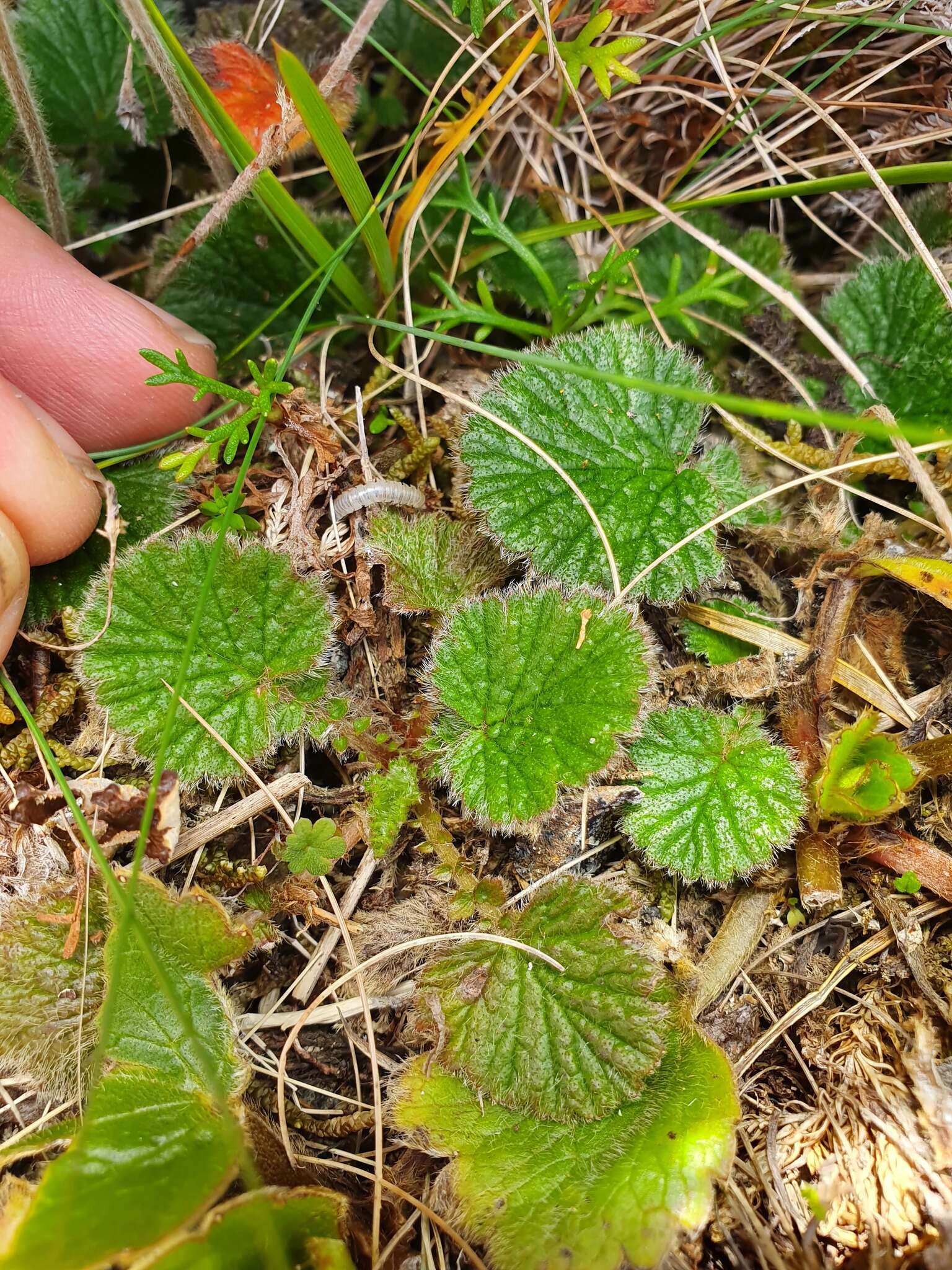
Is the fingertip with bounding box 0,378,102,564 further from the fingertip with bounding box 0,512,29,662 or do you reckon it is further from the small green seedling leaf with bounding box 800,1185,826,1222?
the small green seedling leaf with bounding box 800,1185,826,1222

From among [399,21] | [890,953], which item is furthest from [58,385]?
[890,953]

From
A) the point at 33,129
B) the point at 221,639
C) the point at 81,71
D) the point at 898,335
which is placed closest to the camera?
the point at 221,639

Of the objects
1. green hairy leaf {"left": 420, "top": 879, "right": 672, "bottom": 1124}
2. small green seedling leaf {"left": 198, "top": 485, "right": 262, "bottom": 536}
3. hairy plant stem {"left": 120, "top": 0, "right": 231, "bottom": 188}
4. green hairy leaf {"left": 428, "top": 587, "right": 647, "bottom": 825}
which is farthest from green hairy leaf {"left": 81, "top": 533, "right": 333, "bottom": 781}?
hairy plant stem {"left": 120, "top": 0, "right": 231, "bottom": 188}

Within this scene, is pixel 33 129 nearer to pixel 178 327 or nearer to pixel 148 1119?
pixel 178 327

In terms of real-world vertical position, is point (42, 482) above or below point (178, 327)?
→ below

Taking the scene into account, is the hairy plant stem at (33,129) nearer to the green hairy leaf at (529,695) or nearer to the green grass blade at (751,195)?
the green grass blade at (751,195)

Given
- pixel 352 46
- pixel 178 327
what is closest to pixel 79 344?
pixel 178 327

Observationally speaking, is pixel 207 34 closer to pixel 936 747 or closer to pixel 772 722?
pixel 772 722
